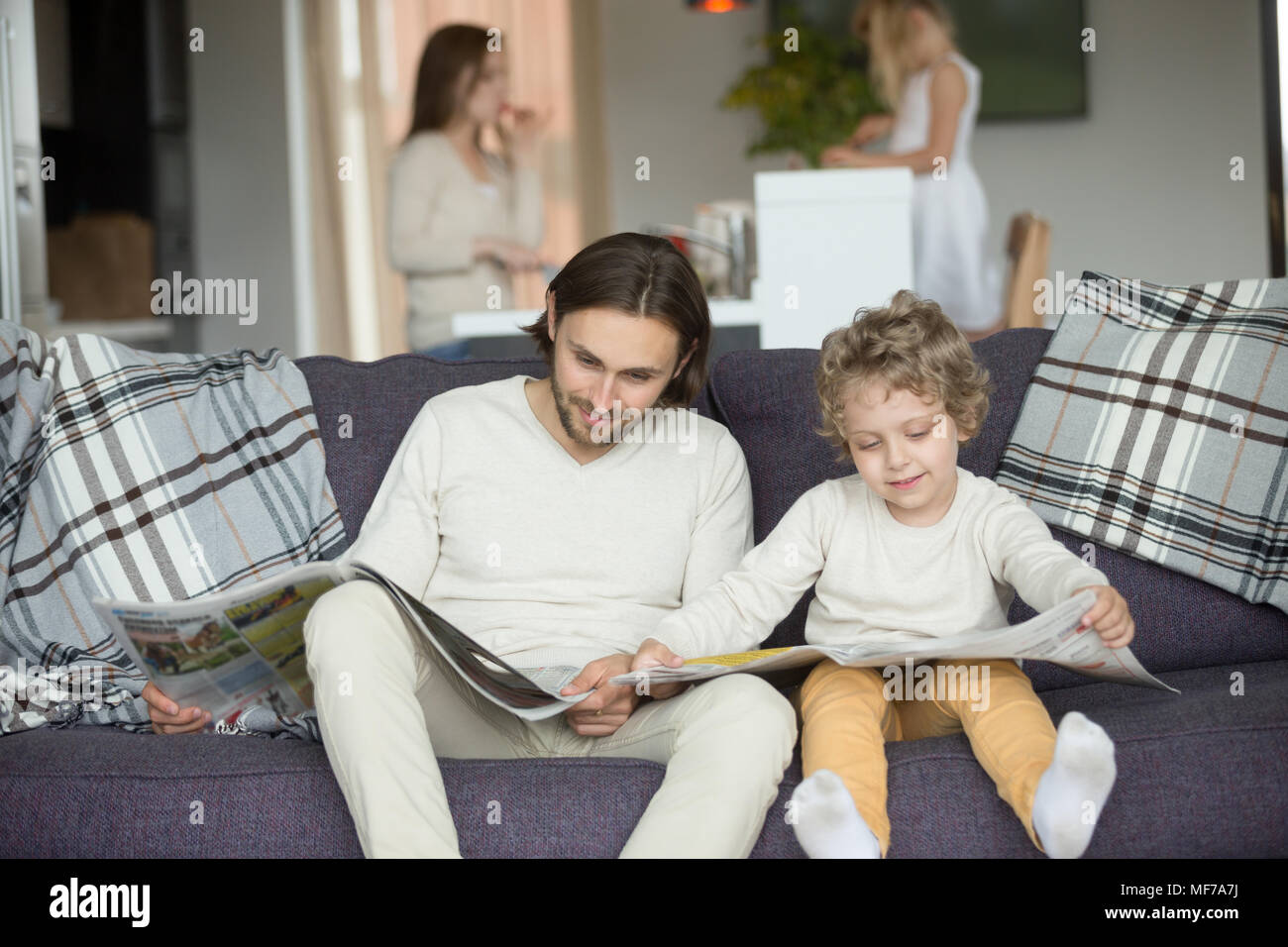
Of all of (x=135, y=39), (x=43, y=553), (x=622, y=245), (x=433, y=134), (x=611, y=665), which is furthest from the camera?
(x=135, y=39)

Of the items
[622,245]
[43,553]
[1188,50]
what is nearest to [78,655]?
[43,553]

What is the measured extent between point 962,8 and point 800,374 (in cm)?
371

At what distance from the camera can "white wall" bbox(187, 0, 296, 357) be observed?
4.97 m

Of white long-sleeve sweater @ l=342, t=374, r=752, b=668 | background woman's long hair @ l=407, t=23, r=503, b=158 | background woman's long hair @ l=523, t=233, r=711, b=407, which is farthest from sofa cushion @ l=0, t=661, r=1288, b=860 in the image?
background woman's long hair @ l=407, t=23, r=503, b=158

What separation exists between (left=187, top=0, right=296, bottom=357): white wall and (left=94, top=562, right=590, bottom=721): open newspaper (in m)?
3.75

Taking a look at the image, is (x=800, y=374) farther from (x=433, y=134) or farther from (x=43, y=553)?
(x=433, y=134)

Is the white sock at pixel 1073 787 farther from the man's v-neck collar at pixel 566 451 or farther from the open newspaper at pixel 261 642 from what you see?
the man's v-neck collar at pixel 566 451

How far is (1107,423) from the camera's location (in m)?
1.80

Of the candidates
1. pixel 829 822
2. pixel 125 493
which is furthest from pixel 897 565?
pixel 125 493

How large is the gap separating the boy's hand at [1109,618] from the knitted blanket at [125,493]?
105 centimetres
